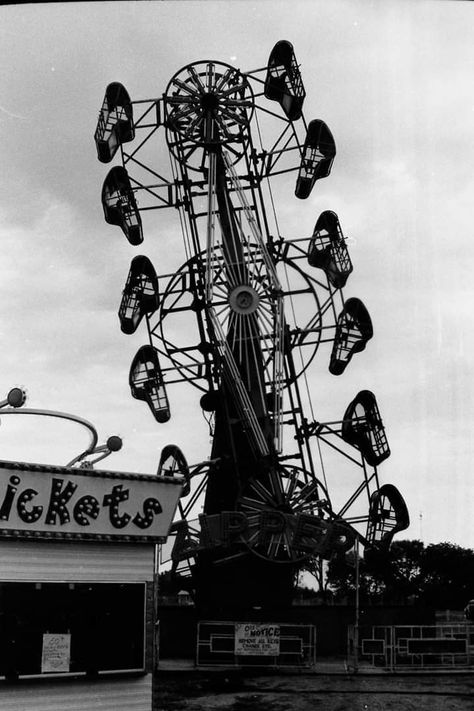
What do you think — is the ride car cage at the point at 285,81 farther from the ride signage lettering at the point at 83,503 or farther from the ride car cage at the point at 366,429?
the ride signage lettering at the point at 83,503

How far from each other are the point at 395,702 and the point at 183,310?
890 inches

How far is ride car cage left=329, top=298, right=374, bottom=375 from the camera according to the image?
1656 inches

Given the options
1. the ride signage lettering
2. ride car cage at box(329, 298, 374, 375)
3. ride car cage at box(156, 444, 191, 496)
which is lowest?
the ride signage lettering

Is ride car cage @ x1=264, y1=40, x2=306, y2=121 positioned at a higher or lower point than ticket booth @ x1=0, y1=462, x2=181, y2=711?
higher

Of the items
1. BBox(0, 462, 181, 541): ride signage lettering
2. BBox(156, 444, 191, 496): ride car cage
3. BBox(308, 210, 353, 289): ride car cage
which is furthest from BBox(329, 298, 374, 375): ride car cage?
BBox(0, 462, 181, 541): ride signage lettering

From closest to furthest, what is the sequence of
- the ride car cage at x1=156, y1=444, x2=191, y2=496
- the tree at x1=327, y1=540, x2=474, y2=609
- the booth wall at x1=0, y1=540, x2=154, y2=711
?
the booth wall at x1=0, y1=540, x2=154, y2=711 → the ride car cage at x1=156, y1=444, x2=191, y2=496 → the tree at x1=327, y1=540, x2=474, y2=609

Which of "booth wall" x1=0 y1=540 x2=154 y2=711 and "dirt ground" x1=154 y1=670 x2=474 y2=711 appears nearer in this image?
"booth wall" x1=0 y1=540 x2=154 y2=711

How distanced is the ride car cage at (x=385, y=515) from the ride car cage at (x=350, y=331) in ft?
20.9

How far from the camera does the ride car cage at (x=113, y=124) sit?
43.6m

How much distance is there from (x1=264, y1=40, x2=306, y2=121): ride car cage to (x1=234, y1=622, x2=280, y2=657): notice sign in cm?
2459

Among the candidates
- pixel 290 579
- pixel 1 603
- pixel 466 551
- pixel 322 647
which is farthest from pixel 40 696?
pixel 466 551

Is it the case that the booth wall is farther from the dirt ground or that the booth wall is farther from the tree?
the tree

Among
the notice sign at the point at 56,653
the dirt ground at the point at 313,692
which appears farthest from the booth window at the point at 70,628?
the dirt ground at the point at 313,692

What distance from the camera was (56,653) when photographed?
723 inches
